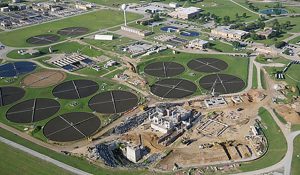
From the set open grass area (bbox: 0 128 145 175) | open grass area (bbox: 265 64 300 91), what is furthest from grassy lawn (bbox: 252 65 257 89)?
open grass area (bbox: 0 128 145 175)

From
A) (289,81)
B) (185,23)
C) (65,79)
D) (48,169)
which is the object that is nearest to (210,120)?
(289,81)

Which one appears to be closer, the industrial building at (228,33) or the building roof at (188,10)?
the industrial building at (228,33)

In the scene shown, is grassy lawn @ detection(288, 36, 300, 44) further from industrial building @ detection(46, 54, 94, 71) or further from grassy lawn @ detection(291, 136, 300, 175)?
industrial building @ detection(46, 54, 94, 71)

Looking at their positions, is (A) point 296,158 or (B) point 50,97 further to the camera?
(B) point 50,97

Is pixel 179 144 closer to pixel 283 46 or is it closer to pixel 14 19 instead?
pixel 283 46

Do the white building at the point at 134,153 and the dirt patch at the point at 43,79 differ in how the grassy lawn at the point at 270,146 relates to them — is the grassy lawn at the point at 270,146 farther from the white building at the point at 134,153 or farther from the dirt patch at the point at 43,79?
the dirt patch at the point at 43,79

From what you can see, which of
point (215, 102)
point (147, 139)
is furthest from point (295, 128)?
point (147, 139)

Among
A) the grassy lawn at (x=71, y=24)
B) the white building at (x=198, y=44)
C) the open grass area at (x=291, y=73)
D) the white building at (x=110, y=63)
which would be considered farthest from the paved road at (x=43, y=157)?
the white building at (x=198, y=44)

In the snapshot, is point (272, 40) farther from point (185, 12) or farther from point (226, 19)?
point (185, 12)
